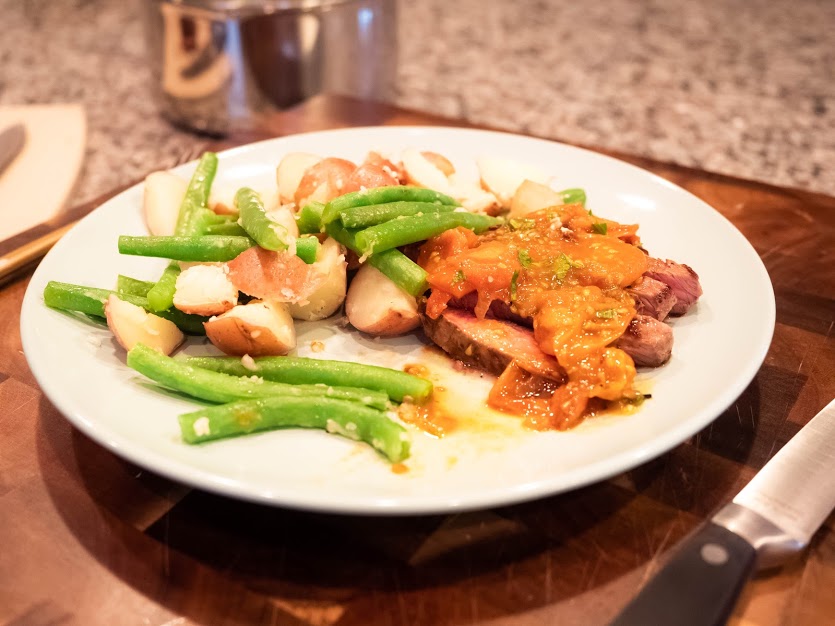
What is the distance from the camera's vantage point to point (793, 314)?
2512 millimetres

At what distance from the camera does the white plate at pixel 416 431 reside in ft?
5.25

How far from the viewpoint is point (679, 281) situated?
7.37 feet

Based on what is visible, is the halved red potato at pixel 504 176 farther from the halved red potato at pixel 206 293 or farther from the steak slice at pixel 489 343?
the halved red potato at pixel 206 293

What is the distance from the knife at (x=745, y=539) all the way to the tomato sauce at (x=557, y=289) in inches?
16.3

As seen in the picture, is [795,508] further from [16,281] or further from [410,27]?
[410,27]

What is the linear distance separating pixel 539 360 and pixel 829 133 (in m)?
4.13

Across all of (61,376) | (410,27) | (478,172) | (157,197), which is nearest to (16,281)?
(157,197)

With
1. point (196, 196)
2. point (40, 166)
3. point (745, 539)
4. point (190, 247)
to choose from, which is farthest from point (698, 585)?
point (40, 166)

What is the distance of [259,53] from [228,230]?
2552 millimetres

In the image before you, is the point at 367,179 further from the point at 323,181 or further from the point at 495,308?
the point at 495,308

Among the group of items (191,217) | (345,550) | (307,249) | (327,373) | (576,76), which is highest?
(307,249)

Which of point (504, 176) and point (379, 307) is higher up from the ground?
point (504, 176)

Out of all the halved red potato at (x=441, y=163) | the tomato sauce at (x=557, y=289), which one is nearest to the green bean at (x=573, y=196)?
the tomato sauce at (x=557, y=289)

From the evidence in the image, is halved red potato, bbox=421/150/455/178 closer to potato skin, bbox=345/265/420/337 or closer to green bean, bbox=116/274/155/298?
potato skin, bbox=345/265/420/337
